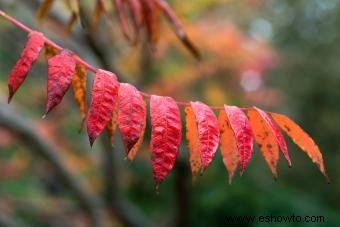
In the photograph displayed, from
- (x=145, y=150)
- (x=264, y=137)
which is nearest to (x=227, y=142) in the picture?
(x=264, y=137)

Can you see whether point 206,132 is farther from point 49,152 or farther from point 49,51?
point 49,152

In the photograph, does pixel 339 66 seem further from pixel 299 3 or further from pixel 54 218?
pixel 54 218

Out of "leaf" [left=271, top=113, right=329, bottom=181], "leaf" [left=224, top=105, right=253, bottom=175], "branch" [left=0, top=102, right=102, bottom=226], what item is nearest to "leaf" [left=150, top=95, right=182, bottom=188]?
"leaf" [left=224, top=105, right=253, bottom=175]

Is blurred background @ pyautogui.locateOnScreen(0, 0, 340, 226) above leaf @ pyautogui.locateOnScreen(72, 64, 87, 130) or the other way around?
the other way around

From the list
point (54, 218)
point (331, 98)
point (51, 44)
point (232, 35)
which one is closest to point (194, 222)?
point (54, 218)

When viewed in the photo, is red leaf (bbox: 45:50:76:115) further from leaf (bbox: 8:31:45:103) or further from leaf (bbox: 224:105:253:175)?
leaf (bbox: 224:105:253:175)
